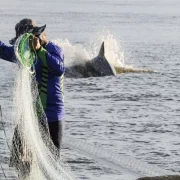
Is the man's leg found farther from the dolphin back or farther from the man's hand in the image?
the dolphin back

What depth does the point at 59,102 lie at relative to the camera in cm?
1053

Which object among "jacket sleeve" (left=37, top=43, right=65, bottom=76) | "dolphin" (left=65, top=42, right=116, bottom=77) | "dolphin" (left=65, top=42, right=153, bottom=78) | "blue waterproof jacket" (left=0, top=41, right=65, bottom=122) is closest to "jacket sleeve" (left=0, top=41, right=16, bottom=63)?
"blue waterproof jacket" (left=0, top=41, right=65, bottom=122)

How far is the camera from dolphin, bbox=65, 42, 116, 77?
1203 inches

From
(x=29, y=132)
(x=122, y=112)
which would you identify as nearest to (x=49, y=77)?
(x=29, y=132)

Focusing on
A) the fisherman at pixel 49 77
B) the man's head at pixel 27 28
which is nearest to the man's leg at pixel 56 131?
the fisherman at pixel 49 77

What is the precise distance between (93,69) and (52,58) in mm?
20886

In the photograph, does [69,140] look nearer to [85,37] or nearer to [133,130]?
[133,130]

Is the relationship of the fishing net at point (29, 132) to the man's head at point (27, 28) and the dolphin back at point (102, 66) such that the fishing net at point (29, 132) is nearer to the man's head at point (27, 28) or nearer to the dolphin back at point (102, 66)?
the man's head at point (27, 28)

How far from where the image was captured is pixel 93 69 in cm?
3114

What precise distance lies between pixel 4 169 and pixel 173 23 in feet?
178

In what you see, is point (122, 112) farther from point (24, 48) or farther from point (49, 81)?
point (24, 48)

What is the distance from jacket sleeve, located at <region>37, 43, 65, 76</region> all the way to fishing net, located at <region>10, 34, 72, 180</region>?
13cm

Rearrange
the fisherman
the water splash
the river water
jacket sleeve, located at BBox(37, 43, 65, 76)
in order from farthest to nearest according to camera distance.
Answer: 1. the water splash
2. the river water
3. the fisherman
4. jacket sleeve, located at BBox(37, 43, 65, 76)

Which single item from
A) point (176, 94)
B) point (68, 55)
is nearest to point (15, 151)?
point (176, 94)
